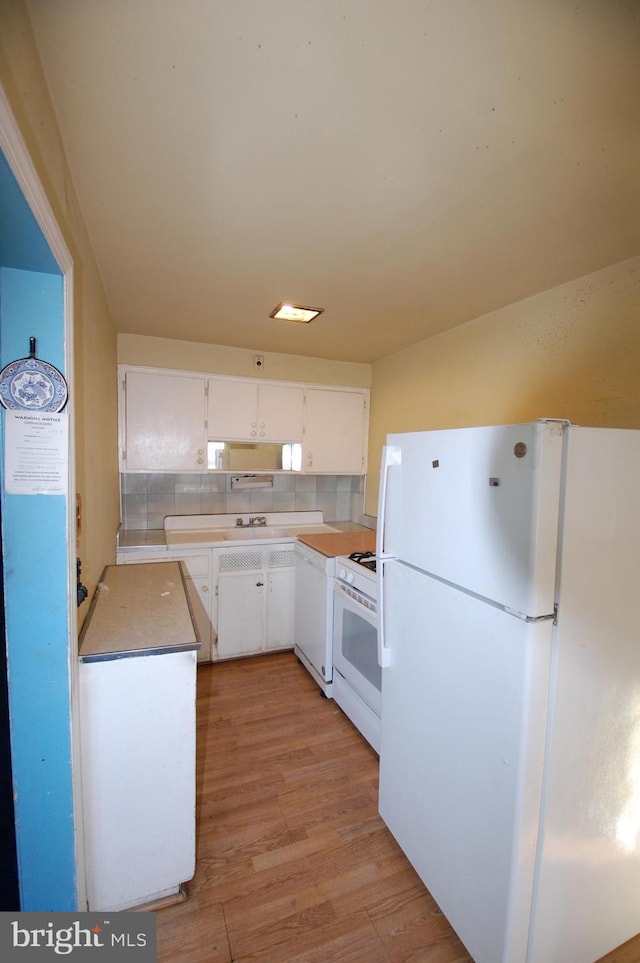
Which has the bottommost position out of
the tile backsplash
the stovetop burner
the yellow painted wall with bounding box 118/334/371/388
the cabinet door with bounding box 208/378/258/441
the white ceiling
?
the stovetop burner

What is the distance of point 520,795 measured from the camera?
101 cm

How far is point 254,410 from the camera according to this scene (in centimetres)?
308

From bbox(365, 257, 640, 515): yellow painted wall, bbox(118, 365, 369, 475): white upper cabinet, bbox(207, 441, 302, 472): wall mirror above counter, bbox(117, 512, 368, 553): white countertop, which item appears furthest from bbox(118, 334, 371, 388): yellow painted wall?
bbox(117, 512, 368, 553): white countertop

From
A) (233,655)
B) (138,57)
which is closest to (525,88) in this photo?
(138,57)

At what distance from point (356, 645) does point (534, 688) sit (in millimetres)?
1314

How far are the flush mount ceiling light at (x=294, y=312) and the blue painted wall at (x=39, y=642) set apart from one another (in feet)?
4.24

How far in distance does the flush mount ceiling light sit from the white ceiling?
33cm

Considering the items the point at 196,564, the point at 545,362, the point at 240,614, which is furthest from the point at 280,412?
the point at 545,362

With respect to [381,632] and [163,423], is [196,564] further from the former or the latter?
[381,632]

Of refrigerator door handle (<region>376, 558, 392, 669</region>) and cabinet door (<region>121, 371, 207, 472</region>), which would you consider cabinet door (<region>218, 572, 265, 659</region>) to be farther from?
refrigerator door handle (<region>376, 558, 392, 669</region>)

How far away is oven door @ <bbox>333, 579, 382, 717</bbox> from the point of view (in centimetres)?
201

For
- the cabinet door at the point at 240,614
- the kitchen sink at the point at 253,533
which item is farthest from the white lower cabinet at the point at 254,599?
the kitchen sink at the point at 253,533

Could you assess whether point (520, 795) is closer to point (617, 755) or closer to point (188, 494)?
point (617, 755)

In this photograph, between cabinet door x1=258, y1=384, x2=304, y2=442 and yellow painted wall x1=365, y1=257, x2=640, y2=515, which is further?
cabinet door x1=258, y1=384, x2=304, y2=442
